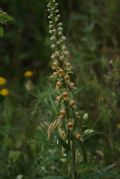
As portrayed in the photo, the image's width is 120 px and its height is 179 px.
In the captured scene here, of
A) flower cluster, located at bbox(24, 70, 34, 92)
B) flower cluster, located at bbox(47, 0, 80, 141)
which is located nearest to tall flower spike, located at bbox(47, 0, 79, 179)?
flower cluster, located at bbox(47, 0, 80, 141)

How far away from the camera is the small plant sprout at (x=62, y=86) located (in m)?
3.01

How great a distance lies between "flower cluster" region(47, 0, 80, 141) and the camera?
119 inches

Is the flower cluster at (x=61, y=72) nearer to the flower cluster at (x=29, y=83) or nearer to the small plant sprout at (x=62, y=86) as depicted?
the small plant sprout at (x=62, y=86)

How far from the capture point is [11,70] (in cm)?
674

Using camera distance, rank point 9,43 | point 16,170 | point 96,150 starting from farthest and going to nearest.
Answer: point 9,43 → point 96,150 → point 16,170

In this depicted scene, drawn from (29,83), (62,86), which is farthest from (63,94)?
(29,83)

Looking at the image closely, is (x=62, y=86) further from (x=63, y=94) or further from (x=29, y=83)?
(x=29, y=83)

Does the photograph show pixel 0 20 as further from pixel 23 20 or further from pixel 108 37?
pixel 23 20

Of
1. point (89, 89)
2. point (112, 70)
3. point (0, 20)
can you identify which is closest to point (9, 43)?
point (89, 89)

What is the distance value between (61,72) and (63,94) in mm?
118

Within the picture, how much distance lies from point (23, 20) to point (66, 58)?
3.96 meters

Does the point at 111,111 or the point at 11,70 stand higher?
the point at 11,70

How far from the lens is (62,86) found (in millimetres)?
3061

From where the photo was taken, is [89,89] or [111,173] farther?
[89,89]
